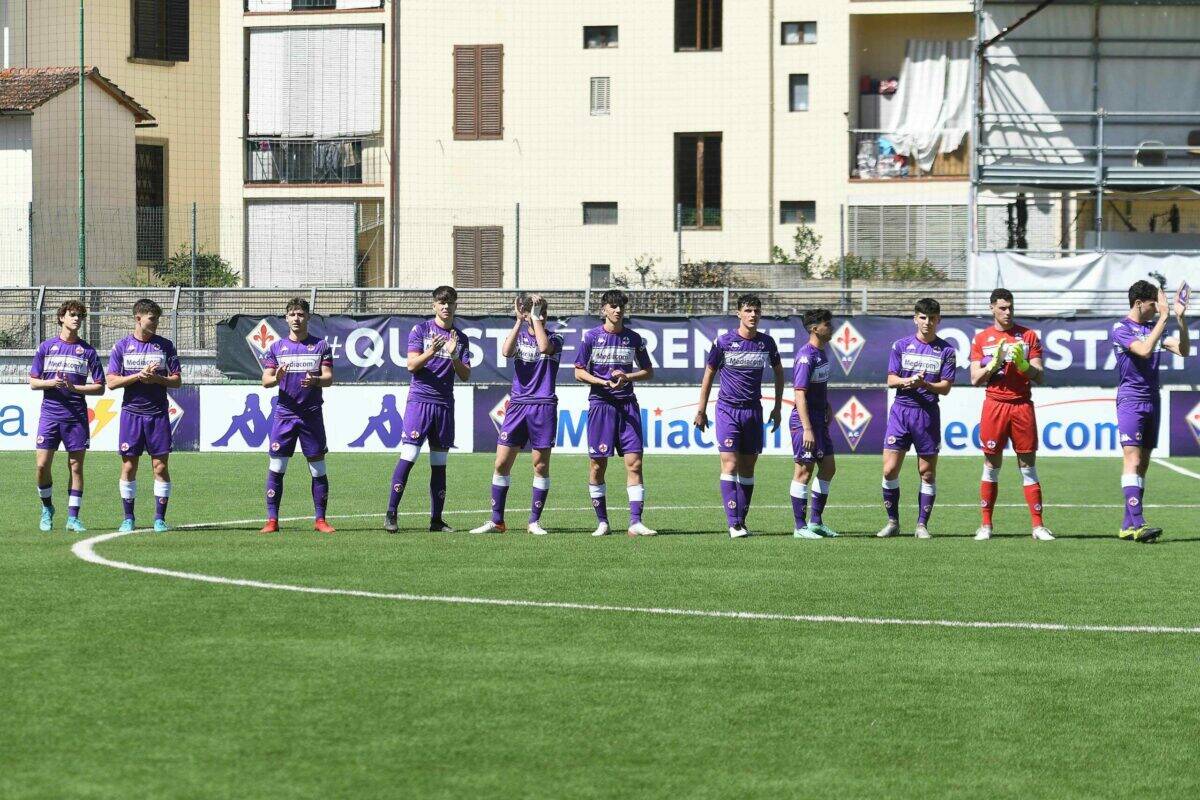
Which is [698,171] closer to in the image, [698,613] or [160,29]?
[160,29]

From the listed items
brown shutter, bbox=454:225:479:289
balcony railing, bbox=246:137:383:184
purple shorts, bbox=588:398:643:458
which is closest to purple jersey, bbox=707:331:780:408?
purple shorts, bbox=588:398:643:458

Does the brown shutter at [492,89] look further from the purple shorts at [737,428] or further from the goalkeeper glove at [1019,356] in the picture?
the goalkeeper glove at [1019,356]

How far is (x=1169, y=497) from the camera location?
20359mm

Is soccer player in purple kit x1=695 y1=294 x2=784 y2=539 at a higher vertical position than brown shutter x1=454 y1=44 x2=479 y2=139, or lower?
lower

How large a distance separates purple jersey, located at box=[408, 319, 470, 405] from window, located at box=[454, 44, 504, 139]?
3070 cm

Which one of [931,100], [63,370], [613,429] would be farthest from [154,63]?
[613,429]

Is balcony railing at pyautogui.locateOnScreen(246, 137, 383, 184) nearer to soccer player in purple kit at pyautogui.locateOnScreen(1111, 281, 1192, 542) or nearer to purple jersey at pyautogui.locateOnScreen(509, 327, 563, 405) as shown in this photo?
purple jersey at pyautogui.locateOnScreen(509, 327, 563, 405)

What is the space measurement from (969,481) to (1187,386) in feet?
24.0

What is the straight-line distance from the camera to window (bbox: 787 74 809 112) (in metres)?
44.1

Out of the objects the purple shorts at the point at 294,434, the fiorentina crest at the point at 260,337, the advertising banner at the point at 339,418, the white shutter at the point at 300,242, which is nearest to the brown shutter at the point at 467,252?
the white shutter at the point at 300,242

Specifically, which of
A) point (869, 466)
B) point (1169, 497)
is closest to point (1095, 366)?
point (869, 466)

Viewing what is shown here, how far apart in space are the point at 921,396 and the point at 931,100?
30.1 m

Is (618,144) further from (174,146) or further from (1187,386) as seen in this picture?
(1187,386)

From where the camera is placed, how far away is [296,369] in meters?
15.4
